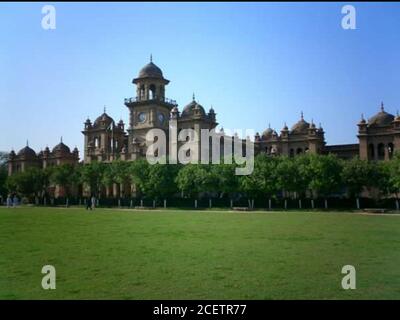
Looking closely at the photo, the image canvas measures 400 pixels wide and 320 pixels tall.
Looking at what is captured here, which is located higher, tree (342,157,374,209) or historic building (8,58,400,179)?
historic building (8,58,400,179)

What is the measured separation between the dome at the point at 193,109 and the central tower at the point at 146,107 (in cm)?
397

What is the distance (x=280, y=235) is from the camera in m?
19.5

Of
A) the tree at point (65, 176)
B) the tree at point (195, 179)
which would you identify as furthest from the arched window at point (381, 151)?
the tree at point (65, 176)

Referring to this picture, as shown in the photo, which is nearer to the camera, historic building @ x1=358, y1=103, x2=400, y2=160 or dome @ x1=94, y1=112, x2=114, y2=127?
historic building @ x1=358, y1=103, x2=400, y2=160

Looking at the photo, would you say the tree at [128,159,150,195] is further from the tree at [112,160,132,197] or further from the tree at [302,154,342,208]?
the tree at [302,154,342,208]

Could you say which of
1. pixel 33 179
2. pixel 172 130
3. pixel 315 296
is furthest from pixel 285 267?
pixel 33 179

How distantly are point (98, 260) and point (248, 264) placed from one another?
4469 mm

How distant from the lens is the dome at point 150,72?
7031cm

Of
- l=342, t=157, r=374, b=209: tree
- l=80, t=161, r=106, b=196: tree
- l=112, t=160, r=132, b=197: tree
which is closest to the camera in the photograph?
l=342, t=157, r=374, b=209: tree

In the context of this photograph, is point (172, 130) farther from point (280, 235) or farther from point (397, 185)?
point (280, 235)

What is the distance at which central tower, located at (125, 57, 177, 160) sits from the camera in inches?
2741

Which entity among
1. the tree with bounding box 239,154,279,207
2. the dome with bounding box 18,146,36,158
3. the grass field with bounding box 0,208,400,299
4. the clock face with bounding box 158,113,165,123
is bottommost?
the grass field with bounding box 0,208,400,299

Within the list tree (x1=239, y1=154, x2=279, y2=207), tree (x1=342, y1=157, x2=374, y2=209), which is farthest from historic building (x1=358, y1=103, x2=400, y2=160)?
tree (x1=239, y1=154, x2=279, y2=207)

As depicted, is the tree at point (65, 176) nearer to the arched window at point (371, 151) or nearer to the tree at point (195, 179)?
the tree at point (195, 179)
